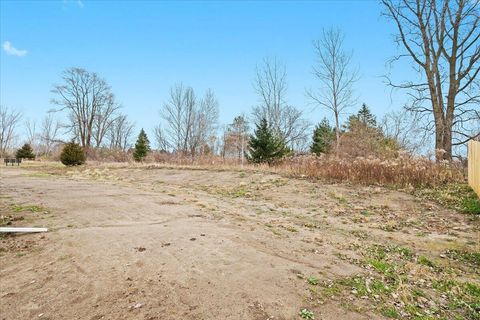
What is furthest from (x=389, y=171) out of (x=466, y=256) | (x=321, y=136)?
(x=321, y=136)

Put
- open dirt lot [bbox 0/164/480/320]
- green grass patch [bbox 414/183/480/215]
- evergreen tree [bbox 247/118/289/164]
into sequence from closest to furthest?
open dirt lot [bbox 0/164/480/320]
green grass patch [bbox 414/183/480/215]
evergreen tree [bbox 247/118/289/164]

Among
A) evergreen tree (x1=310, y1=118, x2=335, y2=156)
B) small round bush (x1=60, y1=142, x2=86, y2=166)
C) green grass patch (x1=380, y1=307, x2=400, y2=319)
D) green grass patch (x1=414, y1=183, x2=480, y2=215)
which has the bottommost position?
green grass patch (x1=380, y1=307, x2=400, y2=319)

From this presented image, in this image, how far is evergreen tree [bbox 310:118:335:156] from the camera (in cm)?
2649

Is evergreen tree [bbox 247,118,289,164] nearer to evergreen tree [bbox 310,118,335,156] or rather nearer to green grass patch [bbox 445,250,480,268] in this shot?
evergreen tree [bbox 310,118,335,156]

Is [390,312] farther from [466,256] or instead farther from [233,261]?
[466,256]

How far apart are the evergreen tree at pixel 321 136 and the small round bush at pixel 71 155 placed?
728 inches

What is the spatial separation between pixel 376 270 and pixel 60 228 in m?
4.74

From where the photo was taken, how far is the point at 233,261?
357cm

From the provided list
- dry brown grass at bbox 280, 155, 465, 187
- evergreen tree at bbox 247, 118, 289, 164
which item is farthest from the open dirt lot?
evergreen tree at bbox 247, 118, 289, 164

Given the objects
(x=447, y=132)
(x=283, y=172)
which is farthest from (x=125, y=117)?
(x=447, y=132)

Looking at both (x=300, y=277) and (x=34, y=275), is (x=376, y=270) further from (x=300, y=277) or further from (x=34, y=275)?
(x=34, y=275)

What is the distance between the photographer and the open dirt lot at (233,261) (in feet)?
9.04

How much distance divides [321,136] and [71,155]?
20956 millimetres

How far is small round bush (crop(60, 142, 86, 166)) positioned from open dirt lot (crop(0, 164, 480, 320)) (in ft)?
49.3
